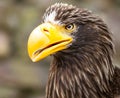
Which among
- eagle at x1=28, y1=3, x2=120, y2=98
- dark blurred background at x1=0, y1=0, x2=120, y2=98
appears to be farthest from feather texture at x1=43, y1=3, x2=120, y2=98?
dark blurred background at x1=0, y1=0, x2=120, y2=98

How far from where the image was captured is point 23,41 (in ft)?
44.6

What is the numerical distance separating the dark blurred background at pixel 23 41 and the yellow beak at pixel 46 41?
5.50m

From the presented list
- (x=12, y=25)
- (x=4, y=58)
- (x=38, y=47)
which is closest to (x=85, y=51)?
(x=38, y=47)

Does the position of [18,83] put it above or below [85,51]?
above

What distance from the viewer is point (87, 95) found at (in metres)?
6.32

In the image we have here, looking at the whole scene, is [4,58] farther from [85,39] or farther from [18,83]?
[85,39]

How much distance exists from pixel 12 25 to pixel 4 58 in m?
1.14

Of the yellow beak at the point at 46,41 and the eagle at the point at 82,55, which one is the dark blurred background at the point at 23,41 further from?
the yellow beak at the point at 46,41

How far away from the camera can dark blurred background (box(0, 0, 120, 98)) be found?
12656 mm

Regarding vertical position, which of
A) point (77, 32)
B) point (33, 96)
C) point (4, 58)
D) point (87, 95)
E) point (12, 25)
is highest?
point (12, 25)

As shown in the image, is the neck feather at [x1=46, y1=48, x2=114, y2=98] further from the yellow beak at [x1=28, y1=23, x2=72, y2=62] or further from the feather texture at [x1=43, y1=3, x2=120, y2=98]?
the yellow beak at [x1=28, y1=23, x2=72, y2=62]

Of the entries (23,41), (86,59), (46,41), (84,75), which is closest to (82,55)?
(86,59)

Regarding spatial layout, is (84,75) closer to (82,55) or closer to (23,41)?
(82,55)

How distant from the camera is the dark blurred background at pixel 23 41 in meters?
12.7
